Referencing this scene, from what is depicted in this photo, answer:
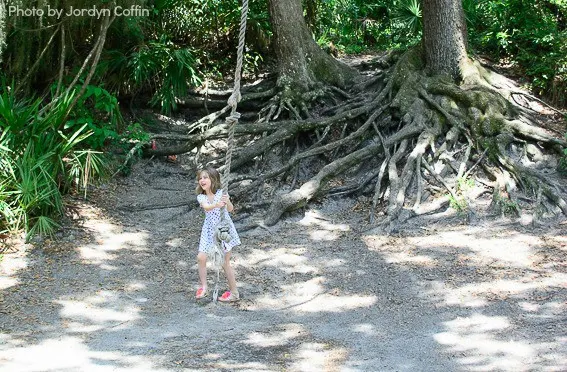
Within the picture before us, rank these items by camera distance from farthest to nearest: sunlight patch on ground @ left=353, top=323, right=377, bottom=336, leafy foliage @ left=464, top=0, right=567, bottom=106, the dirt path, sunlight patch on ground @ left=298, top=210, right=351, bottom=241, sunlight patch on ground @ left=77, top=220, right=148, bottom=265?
leafy foliage @ left=464, top=0, right=567, bottom=106
sunlight patch on ground @ left=298, top=210, right=351, bottom=241
sunlight patch on ground @ left=77, top=220, right=148, bottom=265
sunlight patch on ground @ left=353, top=323, right=377, bottom=336
the dirt path

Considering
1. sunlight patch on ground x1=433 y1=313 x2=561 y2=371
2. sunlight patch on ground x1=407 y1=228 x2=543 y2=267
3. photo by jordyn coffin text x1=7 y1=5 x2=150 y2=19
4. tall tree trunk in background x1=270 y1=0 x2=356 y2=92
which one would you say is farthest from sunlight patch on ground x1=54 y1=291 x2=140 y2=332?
tall tree trunk in background x1=270 y1=0 x2=356 y2=92

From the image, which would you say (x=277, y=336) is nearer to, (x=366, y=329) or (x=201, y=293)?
(x=366, y=329)

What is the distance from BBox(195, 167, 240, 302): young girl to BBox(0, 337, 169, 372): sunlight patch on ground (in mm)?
1153

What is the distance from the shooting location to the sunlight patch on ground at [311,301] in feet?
19.7

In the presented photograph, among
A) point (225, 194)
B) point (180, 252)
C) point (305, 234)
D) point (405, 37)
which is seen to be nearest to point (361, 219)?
point (305, 234)

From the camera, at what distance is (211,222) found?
6.12m

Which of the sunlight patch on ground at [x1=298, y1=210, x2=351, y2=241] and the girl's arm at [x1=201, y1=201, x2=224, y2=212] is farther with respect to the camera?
the sunlight patch on ground at [x1=298, y1=210, x2=351, y2=241]

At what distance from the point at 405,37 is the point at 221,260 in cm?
907

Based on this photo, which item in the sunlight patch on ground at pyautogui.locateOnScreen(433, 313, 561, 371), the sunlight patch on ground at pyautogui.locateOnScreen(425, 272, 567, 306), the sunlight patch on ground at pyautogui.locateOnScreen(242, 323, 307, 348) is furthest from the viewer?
the sunlight patch on ground at pyautogui.locateOnScreen(425, 272, 567, 306)

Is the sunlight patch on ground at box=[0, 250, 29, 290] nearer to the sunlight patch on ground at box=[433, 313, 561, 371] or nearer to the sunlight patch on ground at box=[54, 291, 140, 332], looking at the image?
the sunlight patch on ground at box=[54, 291, 140, 332]

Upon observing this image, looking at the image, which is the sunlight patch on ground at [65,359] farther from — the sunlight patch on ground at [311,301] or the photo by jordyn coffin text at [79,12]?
the photo by jordyn coffin text at [79,12]

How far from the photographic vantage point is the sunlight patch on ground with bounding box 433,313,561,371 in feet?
16.0

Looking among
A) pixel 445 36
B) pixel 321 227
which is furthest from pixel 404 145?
pixel 445 36

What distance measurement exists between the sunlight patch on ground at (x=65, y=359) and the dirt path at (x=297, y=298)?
1cm
